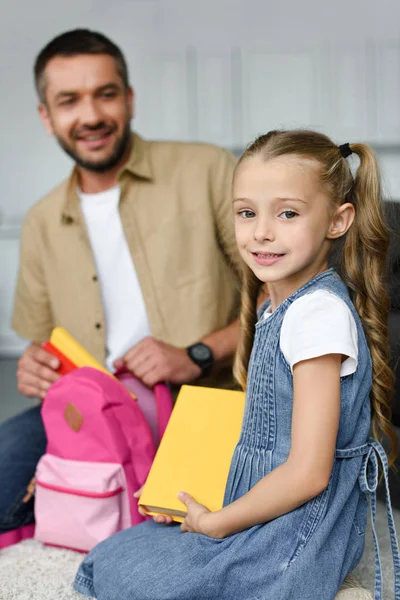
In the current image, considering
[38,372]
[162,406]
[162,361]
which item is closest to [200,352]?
[162,361]

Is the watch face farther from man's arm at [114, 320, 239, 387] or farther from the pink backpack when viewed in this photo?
the pink backpack

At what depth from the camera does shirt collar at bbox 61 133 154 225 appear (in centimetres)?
206

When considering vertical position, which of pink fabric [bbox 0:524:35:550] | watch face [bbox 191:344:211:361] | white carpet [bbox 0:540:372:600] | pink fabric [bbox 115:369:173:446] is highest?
watch face [bbox 191:344:211:361]

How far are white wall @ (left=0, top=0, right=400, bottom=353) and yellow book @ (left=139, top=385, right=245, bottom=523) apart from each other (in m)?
2.74

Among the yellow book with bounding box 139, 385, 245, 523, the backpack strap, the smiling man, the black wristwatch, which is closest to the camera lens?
the yellow book with bounding box 139, 385, 245, 523

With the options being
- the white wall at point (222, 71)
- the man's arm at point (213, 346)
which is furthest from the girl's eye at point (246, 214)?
the white wall at point (222, 71)

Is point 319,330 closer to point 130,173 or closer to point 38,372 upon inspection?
point 38,372

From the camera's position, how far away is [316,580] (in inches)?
46.6

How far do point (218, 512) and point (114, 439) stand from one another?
15.9 inches

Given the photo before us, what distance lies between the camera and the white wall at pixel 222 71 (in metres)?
3.98

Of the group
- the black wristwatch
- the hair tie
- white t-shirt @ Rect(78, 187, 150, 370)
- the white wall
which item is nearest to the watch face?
the black wristwatch

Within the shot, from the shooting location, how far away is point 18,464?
6.03 ft

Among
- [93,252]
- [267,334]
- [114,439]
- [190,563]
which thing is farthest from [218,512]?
[93,252]

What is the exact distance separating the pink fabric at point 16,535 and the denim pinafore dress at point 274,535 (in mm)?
502
